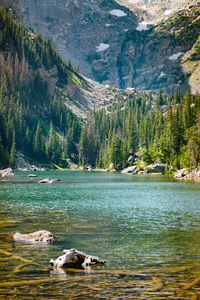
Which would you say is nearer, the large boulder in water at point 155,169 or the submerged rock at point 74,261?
the submerged rock at point 74,261

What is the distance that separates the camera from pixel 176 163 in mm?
145750

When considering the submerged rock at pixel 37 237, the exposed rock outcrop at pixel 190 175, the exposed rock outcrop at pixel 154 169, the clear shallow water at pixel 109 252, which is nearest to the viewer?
the clear shallow water at pixel 109 252

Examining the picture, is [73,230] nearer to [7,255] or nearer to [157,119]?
[7,255]

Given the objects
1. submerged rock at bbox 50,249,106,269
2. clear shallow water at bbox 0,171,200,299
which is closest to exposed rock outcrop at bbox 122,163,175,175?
clear shallow water at bbox 0,171,200,299

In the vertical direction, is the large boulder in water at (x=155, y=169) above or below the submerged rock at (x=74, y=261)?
above

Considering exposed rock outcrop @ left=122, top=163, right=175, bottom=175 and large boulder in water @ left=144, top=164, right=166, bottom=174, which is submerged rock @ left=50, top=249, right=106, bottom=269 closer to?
exposed rock outcrop @ left=122, top=163, right=175, bottom=175

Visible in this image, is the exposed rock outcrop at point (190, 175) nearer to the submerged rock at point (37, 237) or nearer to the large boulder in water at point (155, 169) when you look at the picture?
the large boulder in water at point (155, 169)

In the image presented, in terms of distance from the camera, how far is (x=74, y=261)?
1959 centimetres

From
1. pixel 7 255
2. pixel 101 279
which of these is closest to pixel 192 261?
pixel 101 279

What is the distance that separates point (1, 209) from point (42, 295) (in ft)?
105

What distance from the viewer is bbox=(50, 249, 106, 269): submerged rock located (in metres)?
19.3

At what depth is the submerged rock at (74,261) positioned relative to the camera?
63.2 feet

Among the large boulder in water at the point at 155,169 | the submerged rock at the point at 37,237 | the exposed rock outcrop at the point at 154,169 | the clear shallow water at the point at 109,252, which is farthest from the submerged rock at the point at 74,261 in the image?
the large boulder in water at the point at 155,169

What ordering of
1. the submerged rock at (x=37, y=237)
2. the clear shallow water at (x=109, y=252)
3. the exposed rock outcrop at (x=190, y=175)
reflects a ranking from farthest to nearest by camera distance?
1. the exposed rock outcrop at (x=190, y=175)
2. the submerged rock at (x=37, y=237)
3. the clear shallow water at (x=109, y=252)
